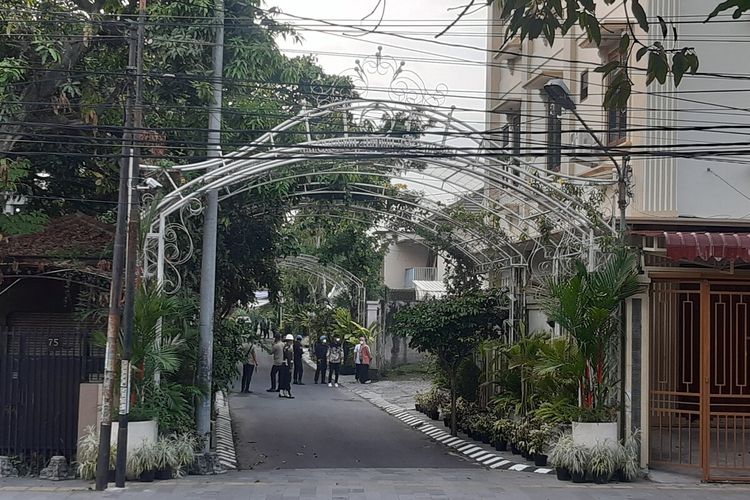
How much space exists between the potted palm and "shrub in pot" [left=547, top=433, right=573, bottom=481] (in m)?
0.15

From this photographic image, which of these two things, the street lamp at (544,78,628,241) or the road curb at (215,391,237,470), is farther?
the road curb at (215,391,237,470)

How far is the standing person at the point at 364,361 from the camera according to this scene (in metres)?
30.1

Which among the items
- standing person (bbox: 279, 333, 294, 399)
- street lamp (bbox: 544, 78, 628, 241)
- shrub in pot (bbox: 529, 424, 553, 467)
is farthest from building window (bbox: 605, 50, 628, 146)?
standing person (bbox: 279, 333, 294, 399)

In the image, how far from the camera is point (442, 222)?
19906 millimetres

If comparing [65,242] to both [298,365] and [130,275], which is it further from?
[298,365]

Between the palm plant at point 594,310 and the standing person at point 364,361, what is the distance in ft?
57.3

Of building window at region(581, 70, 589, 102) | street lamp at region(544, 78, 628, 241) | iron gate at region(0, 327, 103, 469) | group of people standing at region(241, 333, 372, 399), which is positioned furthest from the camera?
group of people standing at region(241, 333, 372, 399)

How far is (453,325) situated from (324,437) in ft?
11.2

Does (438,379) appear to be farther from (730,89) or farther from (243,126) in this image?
(730,89)

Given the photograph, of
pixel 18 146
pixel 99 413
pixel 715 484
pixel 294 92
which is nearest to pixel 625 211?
pixel 715 484

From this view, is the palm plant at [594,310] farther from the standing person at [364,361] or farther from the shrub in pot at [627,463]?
the standing person at [364,361]

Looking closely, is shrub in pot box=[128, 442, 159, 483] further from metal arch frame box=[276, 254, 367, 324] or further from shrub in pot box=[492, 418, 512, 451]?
metal arch frame box=[276, 254, 367, 324]

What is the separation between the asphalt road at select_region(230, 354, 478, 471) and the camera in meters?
15.1

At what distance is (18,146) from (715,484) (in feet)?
40.1
